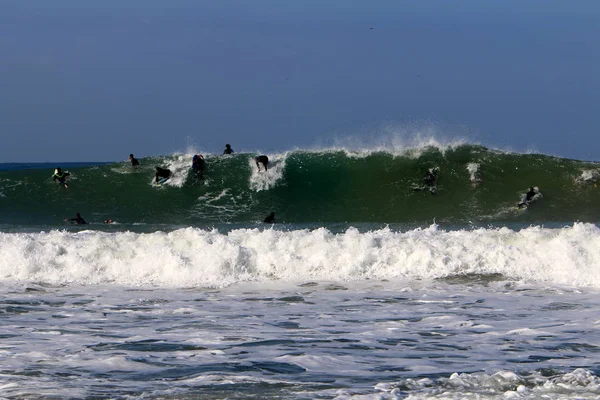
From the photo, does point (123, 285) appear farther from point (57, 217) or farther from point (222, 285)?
point (57, 217)

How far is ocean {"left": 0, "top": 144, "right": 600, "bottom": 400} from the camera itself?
7043mm

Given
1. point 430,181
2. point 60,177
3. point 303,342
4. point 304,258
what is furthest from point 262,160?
point 303,342

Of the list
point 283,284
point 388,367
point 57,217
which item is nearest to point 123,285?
point 283,284

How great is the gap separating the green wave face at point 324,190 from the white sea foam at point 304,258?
6953mm

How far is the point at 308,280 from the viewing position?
43.7 ft

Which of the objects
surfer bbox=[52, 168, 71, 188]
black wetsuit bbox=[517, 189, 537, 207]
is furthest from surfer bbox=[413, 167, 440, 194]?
surfer bbox=[52, 168, 71, 188]

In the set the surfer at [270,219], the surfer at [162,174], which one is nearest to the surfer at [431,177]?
the surfer at [270,219]

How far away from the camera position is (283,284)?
1302cm

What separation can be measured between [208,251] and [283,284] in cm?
176

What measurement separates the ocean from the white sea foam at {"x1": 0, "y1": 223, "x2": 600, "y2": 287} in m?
0.04

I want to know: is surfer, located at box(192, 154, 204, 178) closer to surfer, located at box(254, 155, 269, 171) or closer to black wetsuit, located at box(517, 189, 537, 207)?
surfer, located at box(254, 155, 269, 171)

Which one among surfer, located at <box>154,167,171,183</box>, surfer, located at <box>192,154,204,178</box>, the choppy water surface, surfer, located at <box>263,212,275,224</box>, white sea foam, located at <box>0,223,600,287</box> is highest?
surfer, located at <box>192,154,204,178</box>

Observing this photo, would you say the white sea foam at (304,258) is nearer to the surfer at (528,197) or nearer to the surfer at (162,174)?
the surfer at (528,197)

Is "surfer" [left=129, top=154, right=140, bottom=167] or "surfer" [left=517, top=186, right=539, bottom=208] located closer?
"surfer" [left=517, top=186, right=539, bottom=208]
